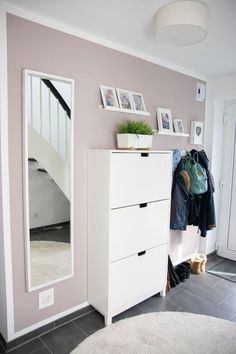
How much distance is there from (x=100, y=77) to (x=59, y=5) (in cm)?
59

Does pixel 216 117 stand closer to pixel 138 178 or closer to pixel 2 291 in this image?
pixel 138 178

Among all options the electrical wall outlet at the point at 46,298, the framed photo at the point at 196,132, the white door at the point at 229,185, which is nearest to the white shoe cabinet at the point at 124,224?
the electrical wall outlet at the point at 46,298

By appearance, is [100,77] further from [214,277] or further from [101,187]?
[214,277]

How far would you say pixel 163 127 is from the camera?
8.18 ft

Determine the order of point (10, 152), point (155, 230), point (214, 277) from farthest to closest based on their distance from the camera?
point (214, 277), point (155, 230), point (10, 152)

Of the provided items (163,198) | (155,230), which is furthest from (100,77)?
(155,230)

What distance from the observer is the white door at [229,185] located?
3078 mm

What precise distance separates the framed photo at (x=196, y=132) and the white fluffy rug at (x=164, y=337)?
1.84 metres

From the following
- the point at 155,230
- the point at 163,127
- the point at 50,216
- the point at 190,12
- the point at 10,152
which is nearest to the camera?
the point at 190,12

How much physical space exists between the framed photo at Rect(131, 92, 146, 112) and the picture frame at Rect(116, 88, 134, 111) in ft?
0.15

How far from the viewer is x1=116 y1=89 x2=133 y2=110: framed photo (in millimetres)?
2119

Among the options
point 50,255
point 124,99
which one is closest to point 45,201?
point 50,255

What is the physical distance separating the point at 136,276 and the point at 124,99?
5.02ft

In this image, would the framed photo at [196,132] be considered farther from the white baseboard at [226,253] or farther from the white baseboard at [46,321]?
the white baseboard at [46,321]
